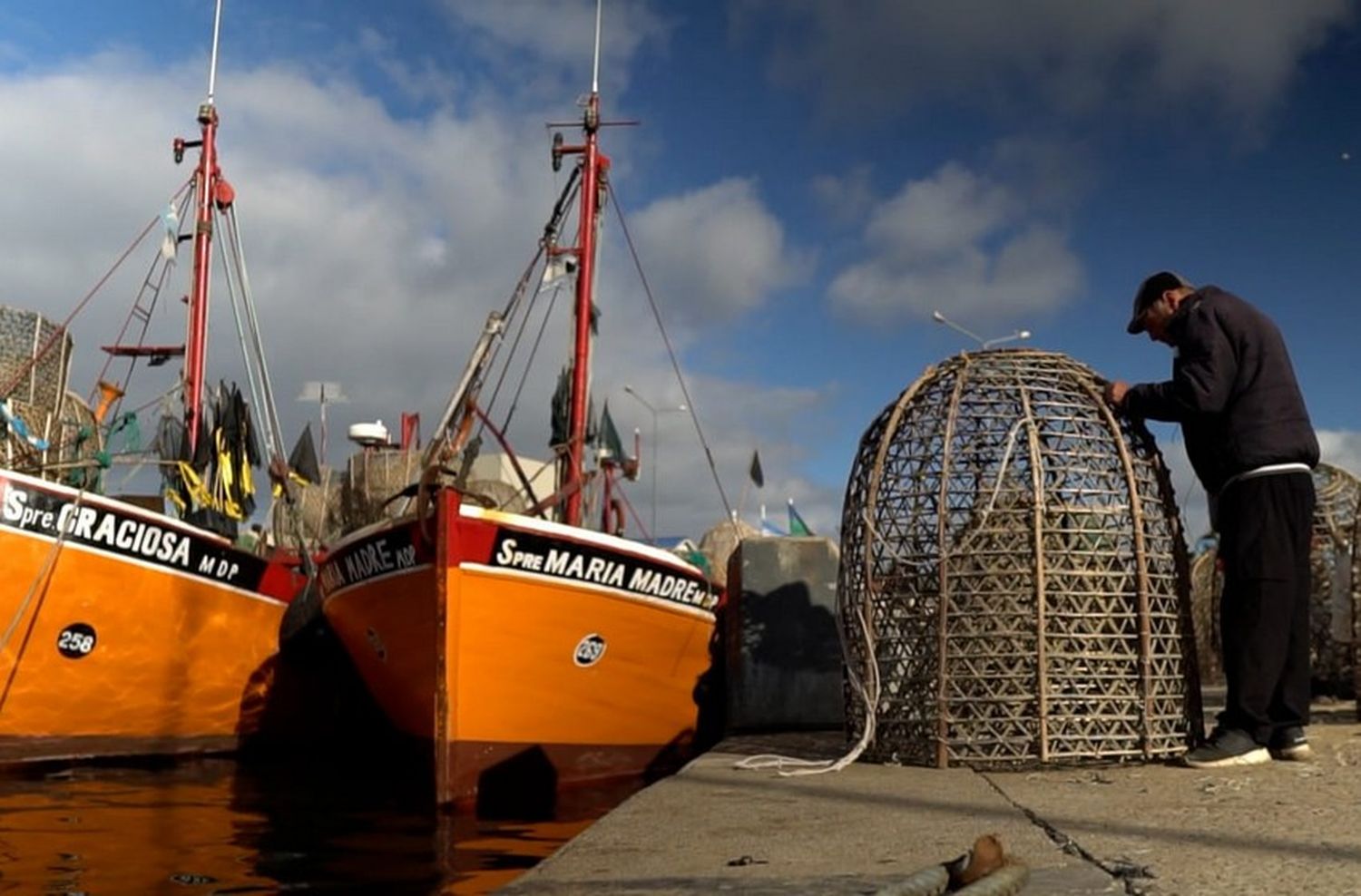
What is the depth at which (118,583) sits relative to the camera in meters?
10.7

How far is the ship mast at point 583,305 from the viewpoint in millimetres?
11531

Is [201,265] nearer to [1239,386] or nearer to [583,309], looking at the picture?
[583,309]

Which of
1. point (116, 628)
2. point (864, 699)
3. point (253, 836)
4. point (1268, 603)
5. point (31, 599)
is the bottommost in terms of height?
point (253, 836)

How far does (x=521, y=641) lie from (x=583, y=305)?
4798mm

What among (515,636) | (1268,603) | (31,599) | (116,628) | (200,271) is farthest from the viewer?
(200,271)

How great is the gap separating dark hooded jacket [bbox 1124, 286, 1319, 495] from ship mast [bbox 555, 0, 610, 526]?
6.61m

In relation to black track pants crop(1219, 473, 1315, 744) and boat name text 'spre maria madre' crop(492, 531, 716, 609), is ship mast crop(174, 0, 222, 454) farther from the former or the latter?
black track pants crop(1219, 473, 1315, 744)

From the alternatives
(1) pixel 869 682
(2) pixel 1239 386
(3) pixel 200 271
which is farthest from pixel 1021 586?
(3) pixel 200 271

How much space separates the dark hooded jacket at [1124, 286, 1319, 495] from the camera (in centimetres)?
475

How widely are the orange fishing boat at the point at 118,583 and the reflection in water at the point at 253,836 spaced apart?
969 millimetres

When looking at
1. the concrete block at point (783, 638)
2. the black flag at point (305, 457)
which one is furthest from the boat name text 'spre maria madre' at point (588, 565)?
the black flag at point (305, 457)

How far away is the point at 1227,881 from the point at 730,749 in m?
4.10

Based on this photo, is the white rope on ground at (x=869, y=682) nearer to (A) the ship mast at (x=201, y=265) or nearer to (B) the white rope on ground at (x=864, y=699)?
(B) the white rope on ground at (x=864, y=699)

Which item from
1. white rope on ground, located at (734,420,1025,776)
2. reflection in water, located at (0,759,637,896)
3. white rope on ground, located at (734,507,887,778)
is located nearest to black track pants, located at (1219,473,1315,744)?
white rope on ground, located at (734,420,1025,776)
